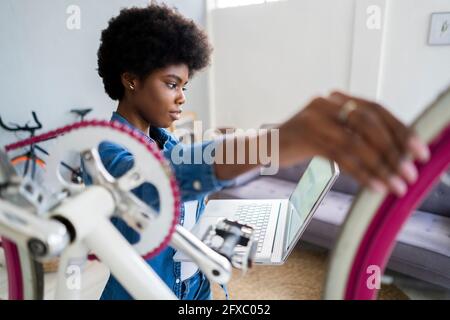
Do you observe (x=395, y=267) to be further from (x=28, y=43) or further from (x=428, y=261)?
(x=28, y=43)

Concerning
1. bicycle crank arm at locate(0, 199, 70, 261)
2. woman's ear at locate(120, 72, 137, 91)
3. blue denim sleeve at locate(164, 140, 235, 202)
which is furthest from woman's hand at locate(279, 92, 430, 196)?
woman's ear at locate(120, 72, 137, 91)

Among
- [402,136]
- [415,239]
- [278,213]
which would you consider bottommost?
[415,239]

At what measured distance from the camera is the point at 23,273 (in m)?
0.40

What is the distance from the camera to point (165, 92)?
0.65 metres

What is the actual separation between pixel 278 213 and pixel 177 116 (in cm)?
43

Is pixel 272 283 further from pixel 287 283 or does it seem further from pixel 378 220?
pixel 378 220

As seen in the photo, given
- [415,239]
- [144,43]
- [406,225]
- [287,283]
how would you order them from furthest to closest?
[287,283]
[415,239]
[406,225]
[144,43]

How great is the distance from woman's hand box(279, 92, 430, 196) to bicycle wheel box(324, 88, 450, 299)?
1 cm

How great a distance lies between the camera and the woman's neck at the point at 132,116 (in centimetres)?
71

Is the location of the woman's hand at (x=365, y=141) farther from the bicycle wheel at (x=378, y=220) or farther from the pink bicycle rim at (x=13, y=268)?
the pink bicycle rim at (x=13, y=268)

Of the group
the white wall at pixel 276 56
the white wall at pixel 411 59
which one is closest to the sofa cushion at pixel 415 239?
the white wall at pixel 411 59

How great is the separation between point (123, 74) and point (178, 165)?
357 millimetres

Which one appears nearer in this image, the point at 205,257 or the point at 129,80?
the point at 205,257

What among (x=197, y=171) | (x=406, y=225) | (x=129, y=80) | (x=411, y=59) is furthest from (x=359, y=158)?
(x=411, y=59)
